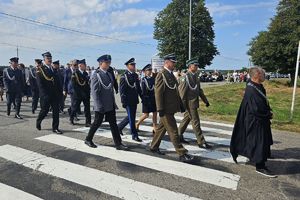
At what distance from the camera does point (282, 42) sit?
34.1m

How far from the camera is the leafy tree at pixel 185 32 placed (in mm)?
54688

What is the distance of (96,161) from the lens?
6.46m

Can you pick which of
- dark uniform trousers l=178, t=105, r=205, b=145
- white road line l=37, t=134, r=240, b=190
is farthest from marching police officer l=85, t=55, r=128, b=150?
dark uniform trousers l=178, t=105, r=205, b=145

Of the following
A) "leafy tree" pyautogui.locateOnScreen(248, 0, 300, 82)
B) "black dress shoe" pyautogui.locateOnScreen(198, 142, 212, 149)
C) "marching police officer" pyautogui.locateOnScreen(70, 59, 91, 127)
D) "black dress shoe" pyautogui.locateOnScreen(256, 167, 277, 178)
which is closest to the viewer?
"black dress shoe" pyautogui.locateOnScreen(256, 167, 277, 178)

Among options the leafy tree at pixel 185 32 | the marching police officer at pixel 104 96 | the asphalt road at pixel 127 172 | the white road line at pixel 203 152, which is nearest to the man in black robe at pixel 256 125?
the asphalt road at pixel 127 172

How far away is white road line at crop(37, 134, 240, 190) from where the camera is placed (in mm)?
5590

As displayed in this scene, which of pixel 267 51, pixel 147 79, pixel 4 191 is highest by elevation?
pixel 267 51

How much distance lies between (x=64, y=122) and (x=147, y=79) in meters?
3.37

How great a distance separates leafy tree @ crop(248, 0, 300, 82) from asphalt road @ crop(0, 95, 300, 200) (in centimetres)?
2745

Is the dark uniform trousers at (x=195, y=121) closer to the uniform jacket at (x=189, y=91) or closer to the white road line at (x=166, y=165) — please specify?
the uniform jacket at (x=189, y=91)

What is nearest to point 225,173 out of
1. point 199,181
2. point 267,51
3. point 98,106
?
point 199,181

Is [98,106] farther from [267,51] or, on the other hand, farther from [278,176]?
[267,51]

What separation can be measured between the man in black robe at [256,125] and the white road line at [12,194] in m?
3.56

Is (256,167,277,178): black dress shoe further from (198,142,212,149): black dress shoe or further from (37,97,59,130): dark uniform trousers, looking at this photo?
(37,97,59,130): dark uniform trousers
